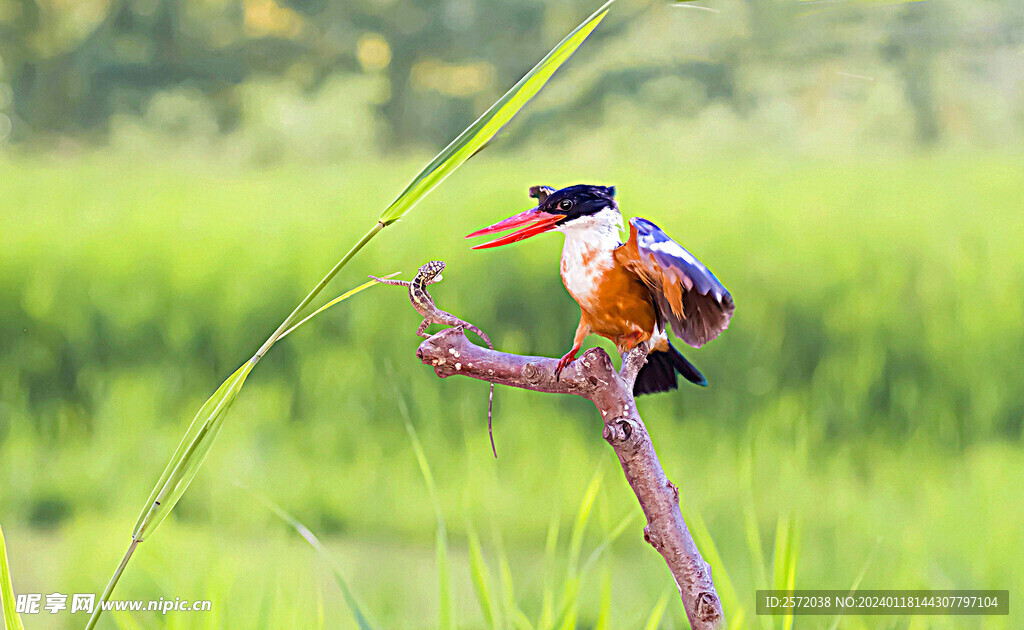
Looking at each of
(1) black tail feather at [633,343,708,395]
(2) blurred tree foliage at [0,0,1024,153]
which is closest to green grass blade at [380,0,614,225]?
(1) black tail feather at [633,343,708,395]

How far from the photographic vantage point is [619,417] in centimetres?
49

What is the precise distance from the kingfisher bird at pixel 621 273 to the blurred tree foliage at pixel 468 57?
710 mm

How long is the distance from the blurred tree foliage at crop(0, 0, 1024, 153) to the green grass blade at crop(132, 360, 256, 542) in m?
0.86

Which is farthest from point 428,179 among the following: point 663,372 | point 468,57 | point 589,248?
point 468,57

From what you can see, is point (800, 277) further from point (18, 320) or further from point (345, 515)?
point (18, 320)

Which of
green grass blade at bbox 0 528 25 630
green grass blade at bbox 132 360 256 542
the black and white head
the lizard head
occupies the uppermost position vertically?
the black and white head

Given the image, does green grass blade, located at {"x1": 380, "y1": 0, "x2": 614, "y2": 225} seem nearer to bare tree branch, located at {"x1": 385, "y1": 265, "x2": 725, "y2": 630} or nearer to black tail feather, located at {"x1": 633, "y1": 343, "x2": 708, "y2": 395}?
bare tree branch, located at {"x1": 385, "y1": 265, "x2": 725, "y2": 630}

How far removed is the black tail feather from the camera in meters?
0.56

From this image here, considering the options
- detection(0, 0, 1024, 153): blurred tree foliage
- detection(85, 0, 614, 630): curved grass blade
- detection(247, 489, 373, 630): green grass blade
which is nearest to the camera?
detection(85, 0, 614, 630): curved grass blade

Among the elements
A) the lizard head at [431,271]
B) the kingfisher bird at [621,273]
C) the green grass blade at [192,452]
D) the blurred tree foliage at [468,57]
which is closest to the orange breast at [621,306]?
the kingfisher bird at [621,273]

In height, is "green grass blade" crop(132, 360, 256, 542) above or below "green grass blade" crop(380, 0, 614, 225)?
below

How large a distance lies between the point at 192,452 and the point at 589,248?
0.29 meters

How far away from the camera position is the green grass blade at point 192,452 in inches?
15.7

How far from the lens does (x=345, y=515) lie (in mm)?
921
